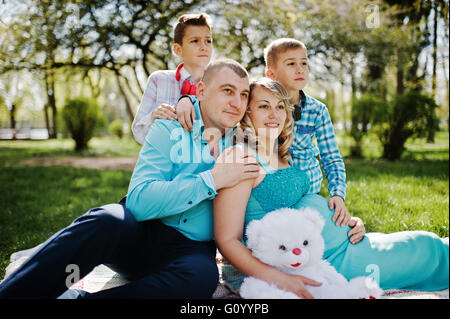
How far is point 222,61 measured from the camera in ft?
7.55

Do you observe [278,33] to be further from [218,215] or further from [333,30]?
[218,215]

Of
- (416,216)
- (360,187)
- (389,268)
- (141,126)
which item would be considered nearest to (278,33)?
(360,187)

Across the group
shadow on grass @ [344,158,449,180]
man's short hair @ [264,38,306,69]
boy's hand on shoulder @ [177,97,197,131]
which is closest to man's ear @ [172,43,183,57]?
man's short hair @ [264,38,306,69]

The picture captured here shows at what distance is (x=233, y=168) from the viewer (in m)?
1.99

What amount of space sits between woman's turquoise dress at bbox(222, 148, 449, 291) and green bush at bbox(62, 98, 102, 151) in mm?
11692

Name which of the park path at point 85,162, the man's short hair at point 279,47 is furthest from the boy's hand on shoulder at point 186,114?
the park path at point 85,162

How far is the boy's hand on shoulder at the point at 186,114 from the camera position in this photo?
7.23ft

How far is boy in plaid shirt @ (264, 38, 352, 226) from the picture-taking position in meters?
2.80

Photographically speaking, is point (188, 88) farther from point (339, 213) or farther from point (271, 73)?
point (339, 213)

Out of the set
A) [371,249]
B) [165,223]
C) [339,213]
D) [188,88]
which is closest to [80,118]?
[188,88]

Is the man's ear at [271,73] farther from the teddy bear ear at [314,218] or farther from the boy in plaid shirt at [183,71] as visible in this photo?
the teddy bear ear at [314,218]

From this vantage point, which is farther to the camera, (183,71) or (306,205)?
(183,71)

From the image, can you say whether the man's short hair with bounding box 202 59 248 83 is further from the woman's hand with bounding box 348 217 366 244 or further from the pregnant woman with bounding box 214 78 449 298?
the woman's hand with bounding box 348 217 366 244

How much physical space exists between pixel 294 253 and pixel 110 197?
4366 mm
